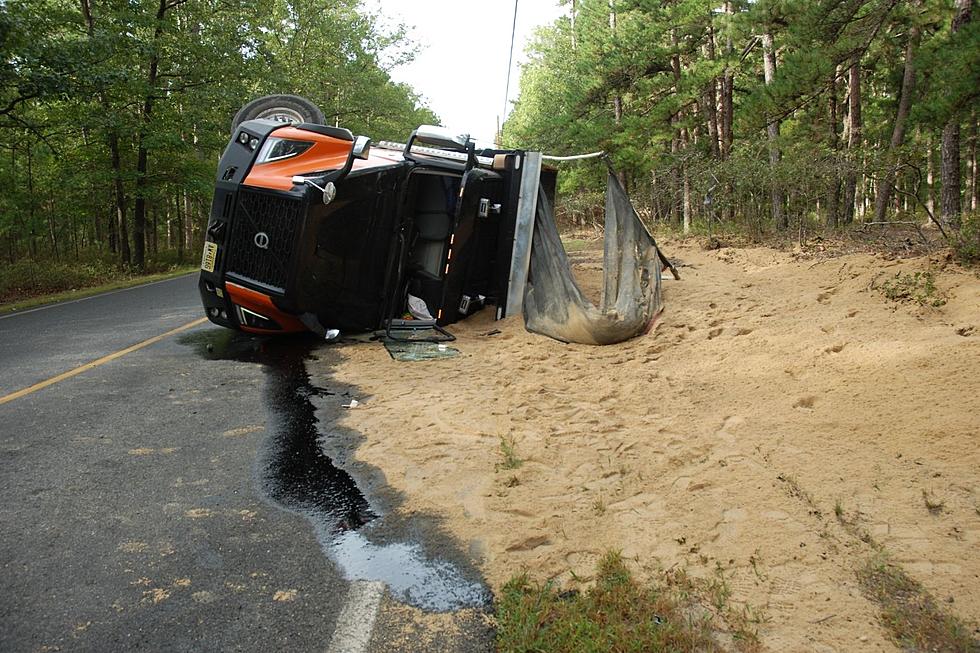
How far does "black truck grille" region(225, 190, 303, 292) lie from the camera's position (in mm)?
7361

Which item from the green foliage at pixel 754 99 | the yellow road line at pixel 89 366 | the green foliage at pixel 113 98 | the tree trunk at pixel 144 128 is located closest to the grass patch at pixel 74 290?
the tree trunk at pixel 144 128

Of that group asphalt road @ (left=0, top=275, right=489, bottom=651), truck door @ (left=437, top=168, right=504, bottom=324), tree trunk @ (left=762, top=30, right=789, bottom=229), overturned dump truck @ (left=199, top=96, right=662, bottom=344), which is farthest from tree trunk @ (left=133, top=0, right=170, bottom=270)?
tree trunk @ (left=762, top=30, right=789, bottom=229)

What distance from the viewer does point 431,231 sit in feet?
29.7

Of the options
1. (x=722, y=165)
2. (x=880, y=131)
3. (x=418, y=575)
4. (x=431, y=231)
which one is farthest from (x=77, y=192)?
(x=880, y=131)

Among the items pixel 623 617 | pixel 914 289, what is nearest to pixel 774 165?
pixel 914 289

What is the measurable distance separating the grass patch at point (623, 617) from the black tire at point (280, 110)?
832 centimetres

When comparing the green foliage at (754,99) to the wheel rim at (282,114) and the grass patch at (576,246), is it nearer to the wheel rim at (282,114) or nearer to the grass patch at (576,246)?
the grass patch at (576,246)

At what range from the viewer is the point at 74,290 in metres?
16.4

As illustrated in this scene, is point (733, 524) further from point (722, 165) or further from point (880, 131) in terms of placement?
point (880, 131)

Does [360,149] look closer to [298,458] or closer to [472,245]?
[472,245]

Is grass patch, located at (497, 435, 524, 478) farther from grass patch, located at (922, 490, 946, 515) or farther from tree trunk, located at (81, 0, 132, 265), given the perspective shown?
tree trunk, located at (81, 0, 132, 265)

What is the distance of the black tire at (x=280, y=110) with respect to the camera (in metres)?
9.59

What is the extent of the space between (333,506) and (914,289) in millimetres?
6236

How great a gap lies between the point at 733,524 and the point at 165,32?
75.0 ft
